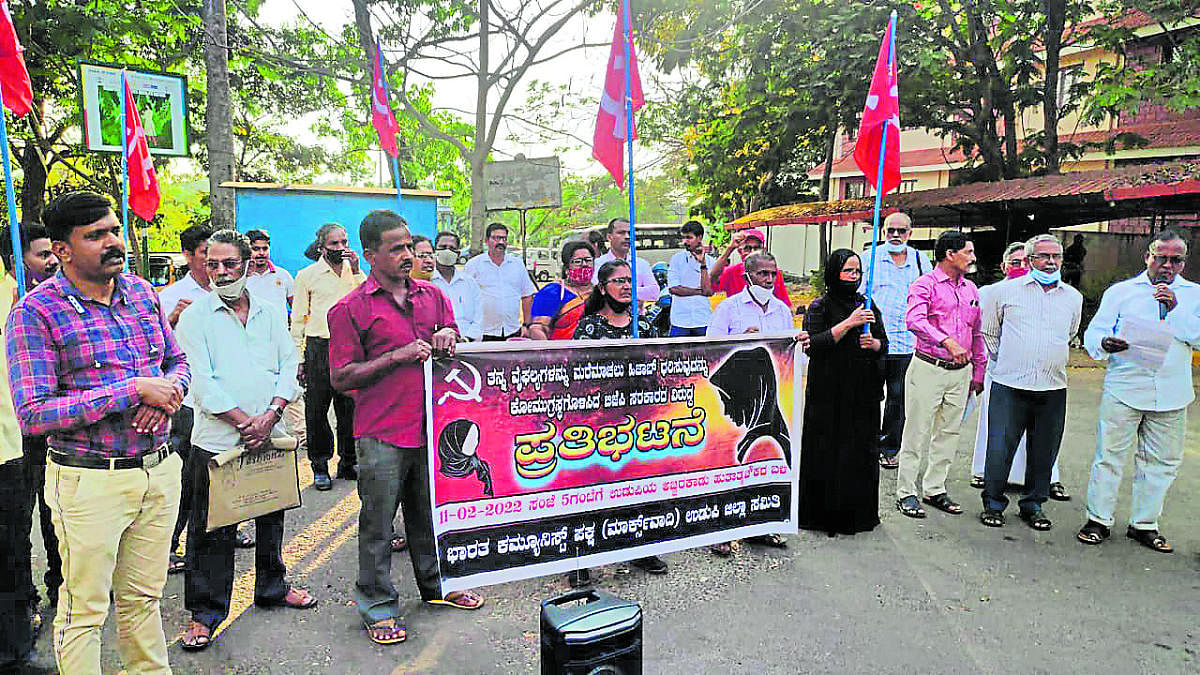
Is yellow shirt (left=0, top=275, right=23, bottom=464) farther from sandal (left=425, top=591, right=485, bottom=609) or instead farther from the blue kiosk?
the blue kiosk

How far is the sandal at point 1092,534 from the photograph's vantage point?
195 inches

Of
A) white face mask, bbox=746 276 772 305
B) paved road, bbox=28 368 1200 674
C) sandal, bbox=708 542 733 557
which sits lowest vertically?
paved road, bbox=28 368 1200 674

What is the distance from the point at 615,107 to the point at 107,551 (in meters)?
3.74

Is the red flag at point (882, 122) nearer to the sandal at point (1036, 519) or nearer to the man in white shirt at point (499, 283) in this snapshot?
the sandal at point (1036, 519)

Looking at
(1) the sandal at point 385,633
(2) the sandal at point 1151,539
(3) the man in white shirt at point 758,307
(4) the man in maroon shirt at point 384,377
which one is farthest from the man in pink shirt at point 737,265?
(1) the sandal at point 385,633

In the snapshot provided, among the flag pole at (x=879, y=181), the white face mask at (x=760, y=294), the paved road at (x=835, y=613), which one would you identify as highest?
the flag pole at (x=879, y=181)

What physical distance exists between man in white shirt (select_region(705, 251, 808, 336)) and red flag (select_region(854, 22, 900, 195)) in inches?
38.7

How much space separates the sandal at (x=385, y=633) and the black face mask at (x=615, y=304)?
6.63 feet

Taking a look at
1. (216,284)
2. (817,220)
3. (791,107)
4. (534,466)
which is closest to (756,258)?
(534,466)

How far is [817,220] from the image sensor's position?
725 inches

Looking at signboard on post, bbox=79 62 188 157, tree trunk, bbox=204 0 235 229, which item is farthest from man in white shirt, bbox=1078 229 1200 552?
signboard on post, bbox=79 62 188 157

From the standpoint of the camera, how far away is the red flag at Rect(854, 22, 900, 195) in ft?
17.6

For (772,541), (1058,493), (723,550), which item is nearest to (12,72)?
(723,550)

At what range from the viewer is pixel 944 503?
5535 mm
